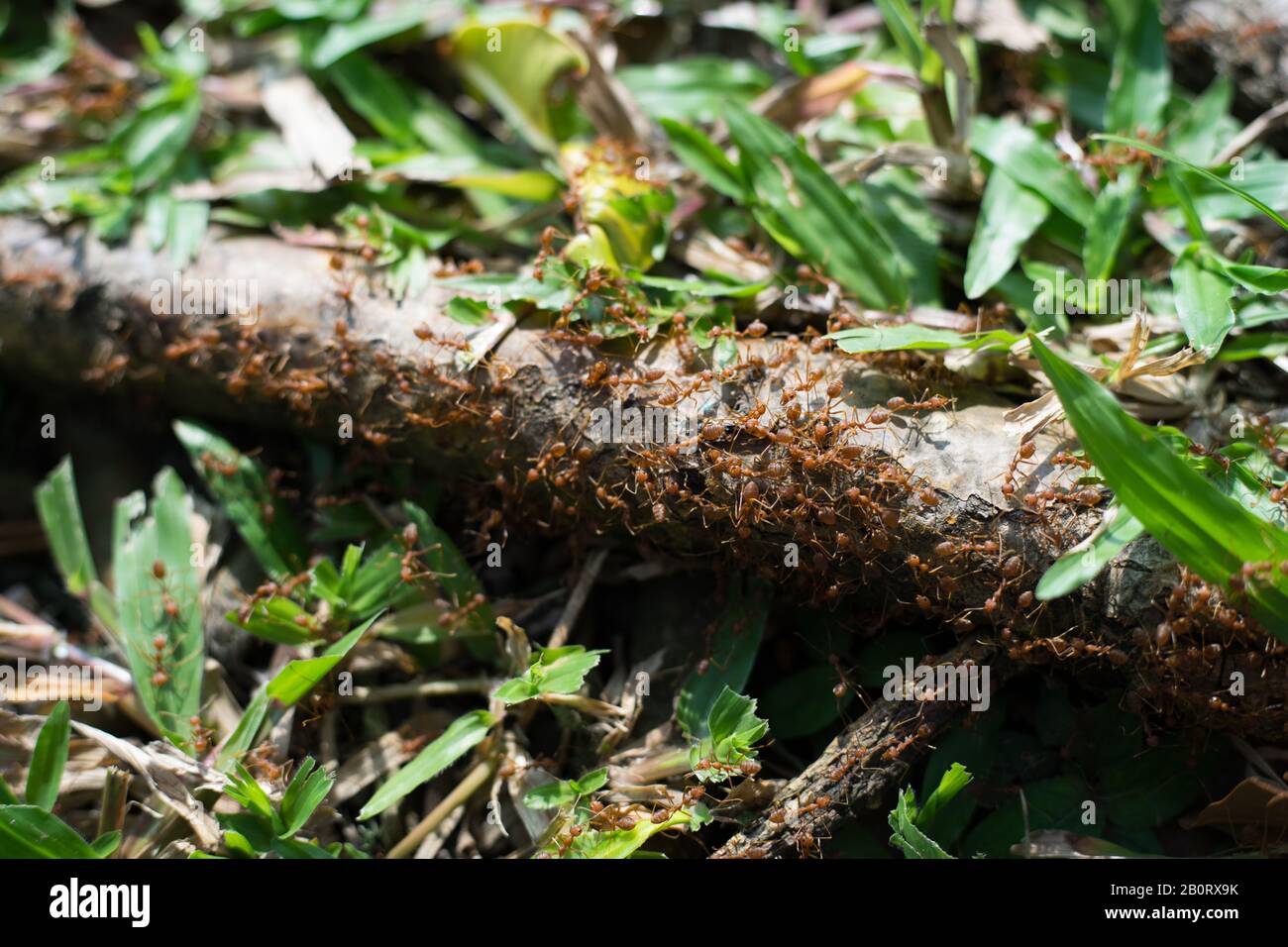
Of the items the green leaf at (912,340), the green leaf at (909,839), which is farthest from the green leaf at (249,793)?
the green leaf at (912,340)

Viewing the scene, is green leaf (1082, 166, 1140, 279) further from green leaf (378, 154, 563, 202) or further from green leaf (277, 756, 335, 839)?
green leaf (277, 756, 335, 839)

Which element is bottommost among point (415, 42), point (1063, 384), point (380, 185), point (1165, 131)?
point (1063, 384)

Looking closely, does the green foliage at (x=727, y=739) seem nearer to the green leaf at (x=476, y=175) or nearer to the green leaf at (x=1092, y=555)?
the green leaf at (x=1092, y=555)

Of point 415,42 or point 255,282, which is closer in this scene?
point 255,282

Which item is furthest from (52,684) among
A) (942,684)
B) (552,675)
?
(942,684)
